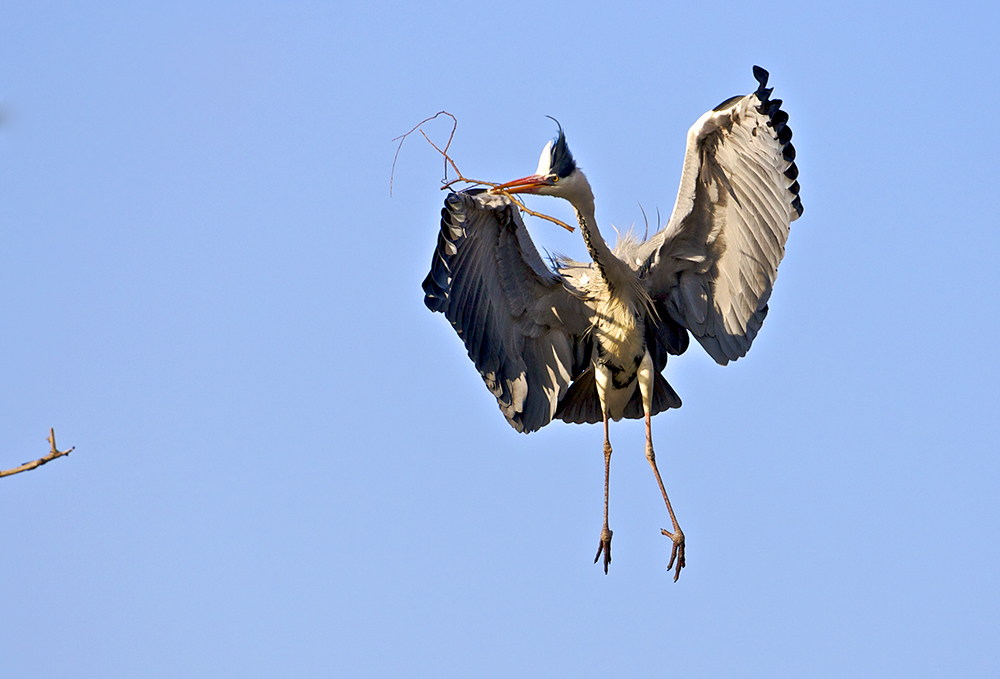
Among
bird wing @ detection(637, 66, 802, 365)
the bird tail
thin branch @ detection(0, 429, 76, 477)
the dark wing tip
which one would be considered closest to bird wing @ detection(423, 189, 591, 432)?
the bird tail

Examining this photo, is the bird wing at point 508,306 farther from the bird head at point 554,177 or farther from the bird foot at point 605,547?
the bird foot at point 605,547

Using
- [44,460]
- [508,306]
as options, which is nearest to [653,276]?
[508,306]

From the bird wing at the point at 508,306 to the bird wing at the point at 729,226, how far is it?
0.85 meters

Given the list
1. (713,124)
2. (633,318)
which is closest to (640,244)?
(633,318)

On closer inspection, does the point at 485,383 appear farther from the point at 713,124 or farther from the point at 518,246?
the point at 713,124

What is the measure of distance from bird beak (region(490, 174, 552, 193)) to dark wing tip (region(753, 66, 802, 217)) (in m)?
1.73

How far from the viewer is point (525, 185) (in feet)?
34.6

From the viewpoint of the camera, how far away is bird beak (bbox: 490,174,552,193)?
34.5ft

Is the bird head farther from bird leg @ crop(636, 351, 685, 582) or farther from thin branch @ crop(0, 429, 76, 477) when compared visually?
thin branch @ crop(0, 429, 76, 477)

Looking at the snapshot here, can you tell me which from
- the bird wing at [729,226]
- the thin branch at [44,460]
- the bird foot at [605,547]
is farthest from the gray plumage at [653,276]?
the thin branch at [44,460]

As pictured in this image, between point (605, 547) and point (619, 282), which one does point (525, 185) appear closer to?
point (619, 282)

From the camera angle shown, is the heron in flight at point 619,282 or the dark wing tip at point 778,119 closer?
the dark wing tip at point 778,119

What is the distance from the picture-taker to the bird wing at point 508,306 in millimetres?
10680

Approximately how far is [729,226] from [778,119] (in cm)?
117
